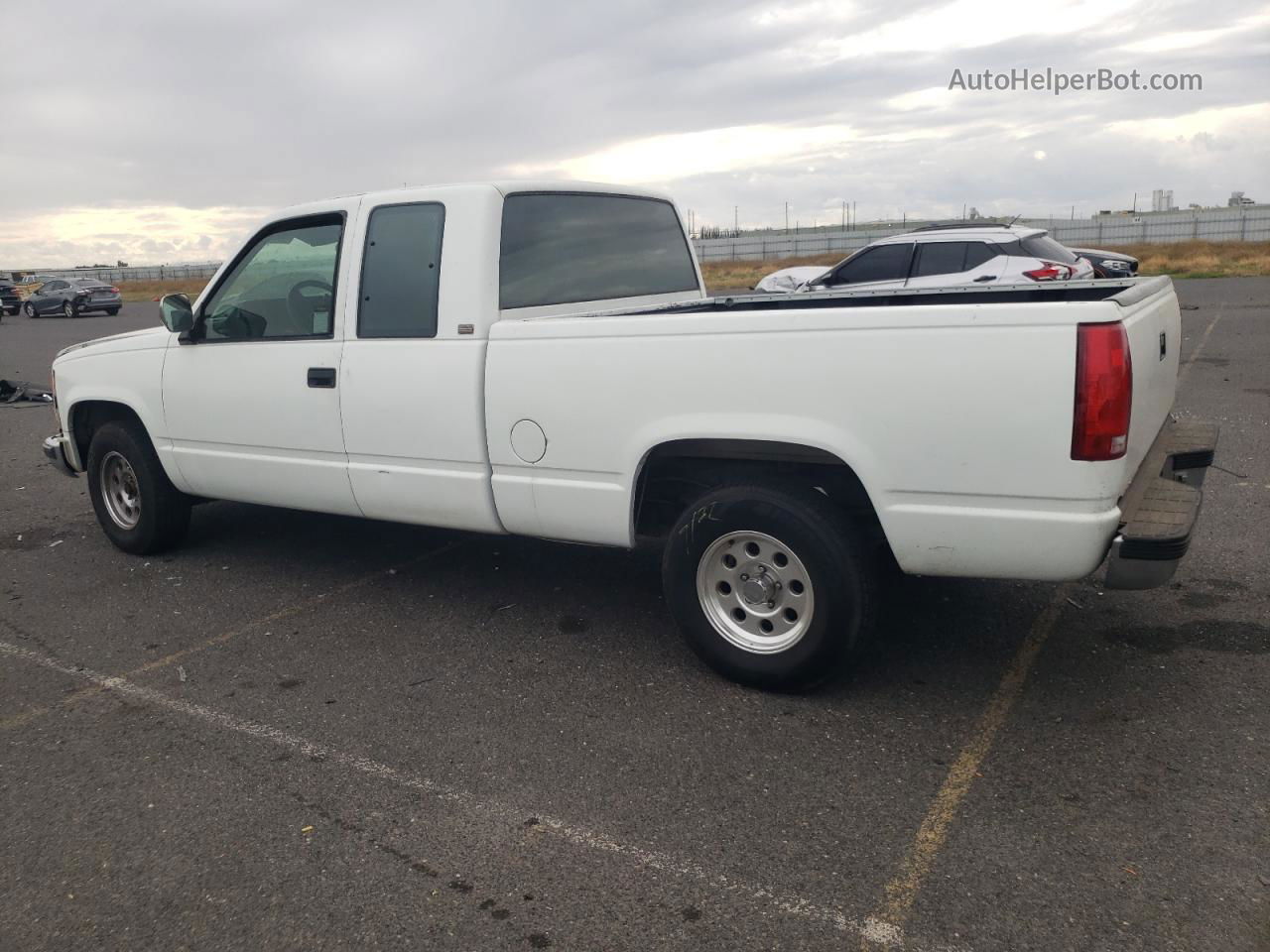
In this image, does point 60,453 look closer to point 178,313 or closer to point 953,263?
point 178,313

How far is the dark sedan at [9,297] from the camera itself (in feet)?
128

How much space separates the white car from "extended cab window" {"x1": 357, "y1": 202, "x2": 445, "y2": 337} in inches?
336

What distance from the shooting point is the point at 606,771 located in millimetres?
3555

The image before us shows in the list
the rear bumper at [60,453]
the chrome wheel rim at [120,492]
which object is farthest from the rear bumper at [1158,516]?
the rear bumper at [60,453]

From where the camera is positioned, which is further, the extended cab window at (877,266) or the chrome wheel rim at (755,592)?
the extended cab window at (877,266)

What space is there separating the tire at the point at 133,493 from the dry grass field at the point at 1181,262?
27433mm

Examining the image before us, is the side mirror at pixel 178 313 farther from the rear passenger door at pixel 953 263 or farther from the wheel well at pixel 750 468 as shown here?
the rear passenger door at pixel 953 263

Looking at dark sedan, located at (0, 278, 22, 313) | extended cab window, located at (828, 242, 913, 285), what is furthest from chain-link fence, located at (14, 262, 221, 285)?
extended cab window, located at (828, 242, 913, 285)

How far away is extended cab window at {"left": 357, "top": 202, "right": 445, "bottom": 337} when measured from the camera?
4.68 meters

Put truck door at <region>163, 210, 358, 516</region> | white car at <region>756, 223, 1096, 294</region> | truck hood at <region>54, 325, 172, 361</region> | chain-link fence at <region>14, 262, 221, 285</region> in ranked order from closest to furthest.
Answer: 1. truck door at <region>163, 210, 358, 516</region>
2. truck hood at <region>54, 325, 172, 361</region>
3. white car at <region>756, 223, 1096, 294</region>
4. chain-link fence at <region>14, 262, 221, 285</region>

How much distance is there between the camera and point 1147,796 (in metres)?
3.25

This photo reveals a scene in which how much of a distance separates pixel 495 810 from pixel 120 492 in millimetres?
4184

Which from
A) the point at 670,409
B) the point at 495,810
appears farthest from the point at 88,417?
the point at 495,810

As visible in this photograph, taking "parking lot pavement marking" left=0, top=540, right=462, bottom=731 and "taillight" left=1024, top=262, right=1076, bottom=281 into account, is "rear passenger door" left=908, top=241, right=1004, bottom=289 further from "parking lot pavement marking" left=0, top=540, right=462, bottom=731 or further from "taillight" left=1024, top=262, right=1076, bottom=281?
"parking lot pavement marking" left=0, top=540, right=462, bottom=731
